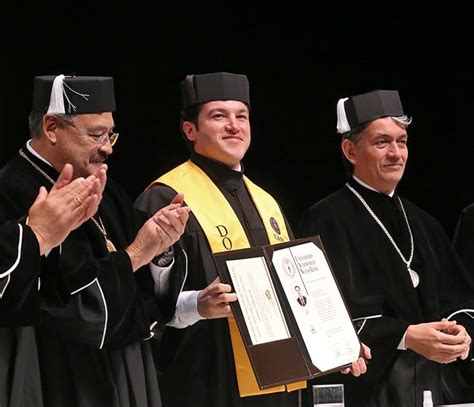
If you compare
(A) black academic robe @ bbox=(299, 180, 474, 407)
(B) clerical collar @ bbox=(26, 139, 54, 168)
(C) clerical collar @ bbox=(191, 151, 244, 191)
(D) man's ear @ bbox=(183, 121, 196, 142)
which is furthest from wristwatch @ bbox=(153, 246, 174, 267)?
(A) black academic robe @ bbox=(299, 180, 474, 407)

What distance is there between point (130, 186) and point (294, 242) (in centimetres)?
185

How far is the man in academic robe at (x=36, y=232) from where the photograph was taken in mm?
3057

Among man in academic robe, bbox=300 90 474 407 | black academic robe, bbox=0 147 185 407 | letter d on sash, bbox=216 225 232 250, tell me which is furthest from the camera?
man in academic robe, bbox=300 90 474 407

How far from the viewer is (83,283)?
335 cm

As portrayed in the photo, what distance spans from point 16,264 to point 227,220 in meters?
1.45

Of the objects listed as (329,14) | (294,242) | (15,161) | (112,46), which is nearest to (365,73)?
(329,14)

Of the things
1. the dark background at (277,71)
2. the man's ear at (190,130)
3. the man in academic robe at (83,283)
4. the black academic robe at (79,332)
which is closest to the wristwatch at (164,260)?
the man in academic robe at (83,283)

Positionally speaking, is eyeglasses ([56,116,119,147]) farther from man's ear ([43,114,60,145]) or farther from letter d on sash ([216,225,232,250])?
letter d on sash ([216,225,232,250])

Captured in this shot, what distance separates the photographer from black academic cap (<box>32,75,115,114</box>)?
145 inches

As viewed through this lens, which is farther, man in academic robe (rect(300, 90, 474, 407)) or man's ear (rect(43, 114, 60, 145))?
man in academic robe (rect(300, 90, 474, 407))

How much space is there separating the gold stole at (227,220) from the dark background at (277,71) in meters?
1.20

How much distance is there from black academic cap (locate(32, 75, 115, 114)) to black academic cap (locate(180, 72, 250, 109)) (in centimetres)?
79

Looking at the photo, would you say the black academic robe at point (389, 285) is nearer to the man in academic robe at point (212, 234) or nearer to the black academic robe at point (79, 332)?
the man in academic robe at point (212, 234)

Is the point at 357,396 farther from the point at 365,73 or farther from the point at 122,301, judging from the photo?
the point at 365,73
